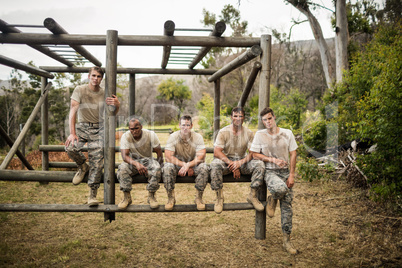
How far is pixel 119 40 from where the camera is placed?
166 inches

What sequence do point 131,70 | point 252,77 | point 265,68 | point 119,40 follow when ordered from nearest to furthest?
1. point 119,40
2. point 265,68
3. point 252,77
4. point 131,70

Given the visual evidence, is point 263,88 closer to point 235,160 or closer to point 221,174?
point 235,160

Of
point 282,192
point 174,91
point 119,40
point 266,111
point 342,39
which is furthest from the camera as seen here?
point 174,91

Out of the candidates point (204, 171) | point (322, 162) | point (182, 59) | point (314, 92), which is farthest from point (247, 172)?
point (314, 92)

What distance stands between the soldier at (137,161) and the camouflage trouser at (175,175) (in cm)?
11

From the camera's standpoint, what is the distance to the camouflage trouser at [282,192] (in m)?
3.82

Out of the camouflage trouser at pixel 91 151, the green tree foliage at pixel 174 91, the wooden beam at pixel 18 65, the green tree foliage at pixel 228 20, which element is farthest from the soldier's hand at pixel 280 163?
the green tree foliage at pixel 174 91

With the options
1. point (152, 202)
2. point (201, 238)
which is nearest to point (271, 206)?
point (201, 238)

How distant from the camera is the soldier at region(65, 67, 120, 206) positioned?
13.6 ft

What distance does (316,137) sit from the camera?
371 inches

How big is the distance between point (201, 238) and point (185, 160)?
50.4 inches

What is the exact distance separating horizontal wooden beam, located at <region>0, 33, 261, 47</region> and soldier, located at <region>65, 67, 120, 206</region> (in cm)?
45

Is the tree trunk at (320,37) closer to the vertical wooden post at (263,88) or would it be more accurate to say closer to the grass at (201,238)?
the grass at (201,238)

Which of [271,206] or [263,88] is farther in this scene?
[263,88]
